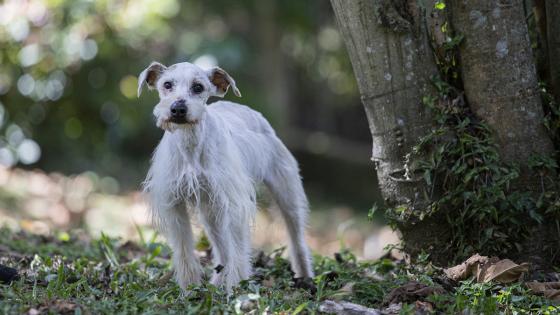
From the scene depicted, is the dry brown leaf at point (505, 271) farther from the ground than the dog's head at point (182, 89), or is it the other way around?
the dog's head at point (182, 89)

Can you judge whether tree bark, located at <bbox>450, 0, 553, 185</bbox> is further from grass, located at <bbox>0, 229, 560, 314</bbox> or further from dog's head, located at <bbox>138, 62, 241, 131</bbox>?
dog's head, located at <bbox>138, 62, 241, 131</bbox>

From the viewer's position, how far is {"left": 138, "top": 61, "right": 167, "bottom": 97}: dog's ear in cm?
524

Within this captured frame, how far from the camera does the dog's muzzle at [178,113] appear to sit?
4793 millimetres

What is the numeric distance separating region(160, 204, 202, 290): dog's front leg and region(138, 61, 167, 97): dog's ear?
36.0 inches

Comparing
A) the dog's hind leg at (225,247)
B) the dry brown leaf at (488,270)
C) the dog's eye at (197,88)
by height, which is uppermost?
the dog's eye at (197,88)

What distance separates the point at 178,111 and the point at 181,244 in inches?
40.6

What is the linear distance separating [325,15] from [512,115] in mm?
12163

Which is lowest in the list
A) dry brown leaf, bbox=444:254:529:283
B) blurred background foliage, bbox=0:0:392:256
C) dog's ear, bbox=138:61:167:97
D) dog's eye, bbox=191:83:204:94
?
dry brown leaf, bbox=444:254:529:283

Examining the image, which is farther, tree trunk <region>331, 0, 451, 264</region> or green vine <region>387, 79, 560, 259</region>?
tree trunk <region>331, 0, 451, 264</region>

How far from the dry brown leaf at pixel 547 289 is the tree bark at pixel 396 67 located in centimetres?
88

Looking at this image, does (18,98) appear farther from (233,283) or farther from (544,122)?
(544,122)

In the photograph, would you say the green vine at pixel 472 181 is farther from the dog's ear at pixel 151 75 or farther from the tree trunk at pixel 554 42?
the dog's ear at pixel 151 75

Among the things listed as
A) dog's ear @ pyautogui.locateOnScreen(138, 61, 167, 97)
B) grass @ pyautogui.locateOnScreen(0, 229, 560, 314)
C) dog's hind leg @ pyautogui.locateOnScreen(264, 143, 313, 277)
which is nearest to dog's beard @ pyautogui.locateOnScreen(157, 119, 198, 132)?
dog's ear @ pyautogui.locateOnScreen(138, 61, 167, 97)

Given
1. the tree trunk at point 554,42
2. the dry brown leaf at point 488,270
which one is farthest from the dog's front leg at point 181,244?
the tree trunk at point 554,42
